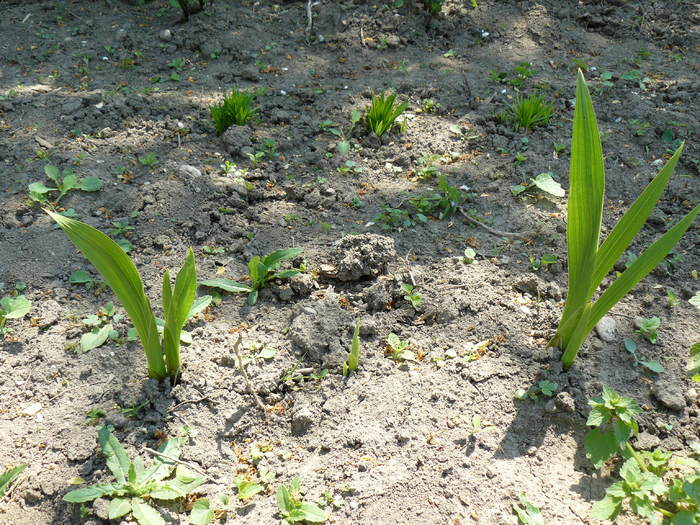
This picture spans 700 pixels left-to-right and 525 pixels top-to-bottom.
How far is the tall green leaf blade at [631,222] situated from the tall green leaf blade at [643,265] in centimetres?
5

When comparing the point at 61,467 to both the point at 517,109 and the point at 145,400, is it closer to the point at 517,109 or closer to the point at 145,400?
the point at 145,400

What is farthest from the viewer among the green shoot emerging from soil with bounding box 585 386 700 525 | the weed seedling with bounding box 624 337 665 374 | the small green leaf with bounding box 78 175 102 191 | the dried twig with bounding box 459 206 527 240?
the small green leaf with bounding box 78 175 102 191

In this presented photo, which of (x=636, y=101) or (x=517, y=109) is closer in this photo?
(x=517, y=109)

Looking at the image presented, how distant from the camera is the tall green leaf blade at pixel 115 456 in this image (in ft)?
5.74

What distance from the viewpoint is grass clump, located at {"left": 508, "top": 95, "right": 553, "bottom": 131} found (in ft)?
10.5

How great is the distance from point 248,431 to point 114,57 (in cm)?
285

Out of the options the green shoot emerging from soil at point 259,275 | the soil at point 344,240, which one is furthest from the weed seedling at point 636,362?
the green shoot emerging from soil at point 259,275

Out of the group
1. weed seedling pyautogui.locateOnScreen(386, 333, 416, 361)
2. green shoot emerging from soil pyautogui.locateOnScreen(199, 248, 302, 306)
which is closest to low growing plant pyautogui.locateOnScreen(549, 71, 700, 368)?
weed seedling pyautogui.locateOnScreen(386, 333, 416, 361)

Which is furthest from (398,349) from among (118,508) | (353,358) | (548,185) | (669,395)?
(548,185)

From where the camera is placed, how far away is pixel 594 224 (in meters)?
1.75

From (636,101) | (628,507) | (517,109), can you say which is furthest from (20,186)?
(636,101)

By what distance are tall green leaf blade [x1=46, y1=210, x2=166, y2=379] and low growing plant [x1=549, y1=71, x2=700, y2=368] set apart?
128cm

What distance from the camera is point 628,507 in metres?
1.74

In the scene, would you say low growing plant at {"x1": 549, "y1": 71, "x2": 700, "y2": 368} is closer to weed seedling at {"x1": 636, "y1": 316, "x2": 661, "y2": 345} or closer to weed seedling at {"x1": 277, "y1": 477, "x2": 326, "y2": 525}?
weed seedling at {"x1": 636, "y1": 316, "x2": 661, "y2": 345}
